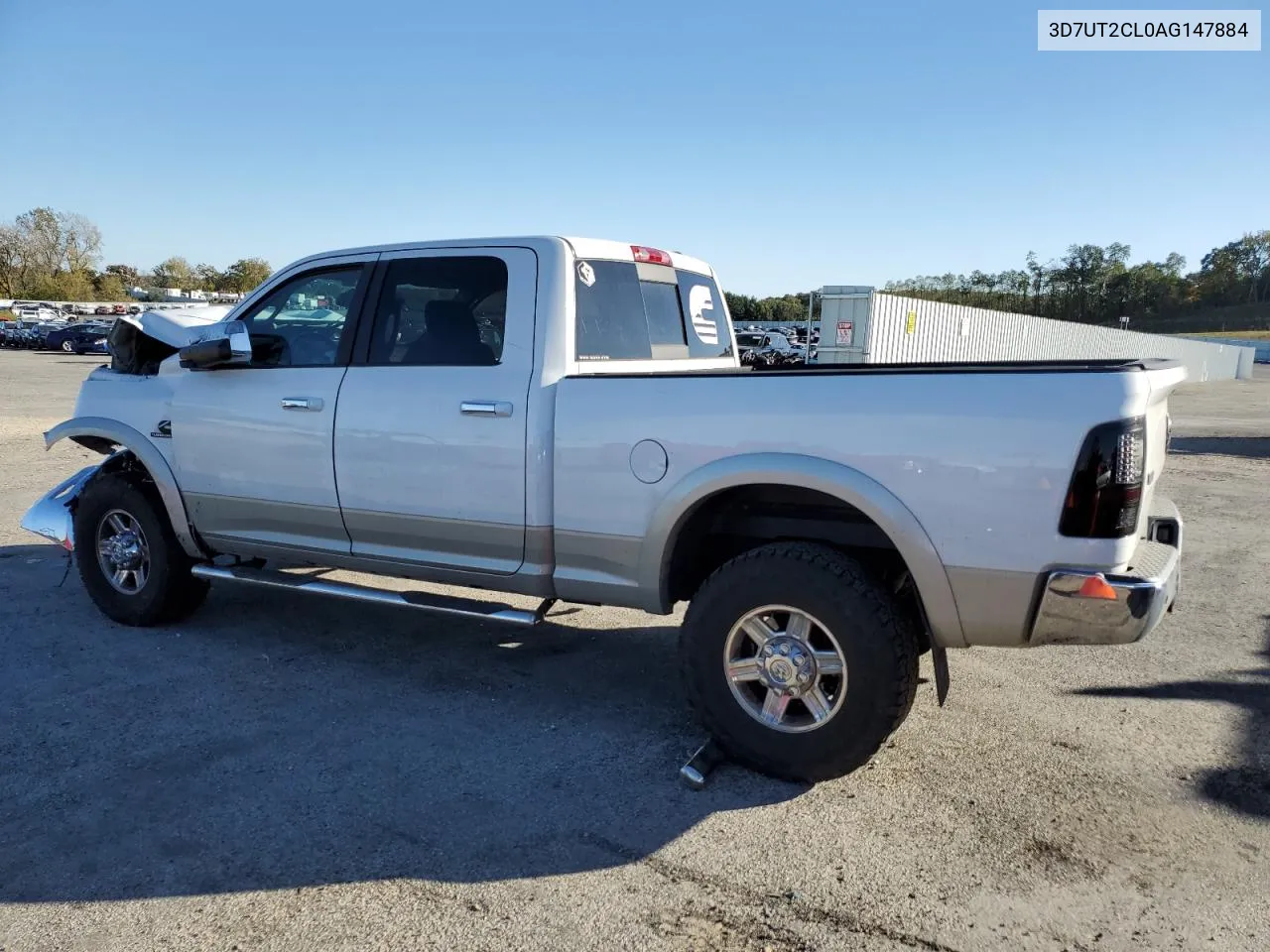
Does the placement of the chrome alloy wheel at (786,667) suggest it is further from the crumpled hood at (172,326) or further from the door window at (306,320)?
the crumpled hood at (172,326)

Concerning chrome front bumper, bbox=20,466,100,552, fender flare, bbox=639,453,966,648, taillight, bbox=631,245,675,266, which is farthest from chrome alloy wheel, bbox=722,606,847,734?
chrome front bumper, bbox=20,466,100,552

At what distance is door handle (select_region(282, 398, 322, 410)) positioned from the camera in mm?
4488

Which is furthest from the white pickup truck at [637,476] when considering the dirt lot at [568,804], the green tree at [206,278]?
the green tree at [206,278]

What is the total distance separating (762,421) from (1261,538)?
7.00m

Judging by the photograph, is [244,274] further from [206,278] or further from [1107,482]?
[1107,482]

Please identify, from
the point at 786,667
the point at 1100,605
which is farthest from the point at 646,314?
the point at 1100,605

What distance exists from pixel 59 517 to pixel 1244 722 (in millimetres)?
6588

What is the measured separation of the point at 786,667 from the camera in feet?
11.3

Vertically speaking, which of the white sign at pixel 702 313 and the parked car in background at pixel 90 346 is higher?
the white sign at pixel 702 313

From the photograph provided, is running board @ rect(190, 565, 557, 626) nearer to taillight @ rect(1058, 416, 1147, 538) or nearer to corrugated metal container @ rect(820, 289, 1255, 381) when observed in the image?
taillight @ rect(1058, 416, 1147, 538)

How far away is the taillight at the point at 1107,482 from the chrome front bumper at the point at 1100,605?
151 millimetres

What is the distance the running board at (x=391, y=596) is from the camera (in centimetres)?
400

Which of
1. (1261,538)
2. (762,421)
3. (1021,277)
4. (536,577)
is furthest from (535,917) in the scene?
(1021,277)

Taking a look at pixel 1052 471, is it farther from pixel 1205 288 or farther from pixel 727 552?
pixel 1205 288
